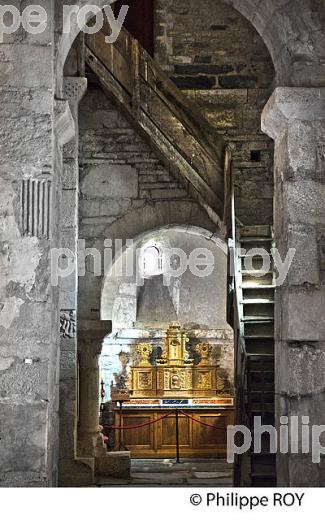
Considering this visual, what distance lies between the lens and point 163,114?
980 centimetres

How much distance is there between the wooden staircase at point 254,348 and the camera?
6984 mm

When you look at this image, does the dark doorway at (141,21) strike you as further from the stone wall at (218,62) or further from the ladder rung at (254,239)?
the ladder rung at (254,239)

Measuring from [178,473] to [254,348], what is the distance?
10.3ft

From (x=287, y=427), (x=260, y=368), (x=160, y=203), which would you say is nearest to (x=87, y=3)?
(x=287, y=427)

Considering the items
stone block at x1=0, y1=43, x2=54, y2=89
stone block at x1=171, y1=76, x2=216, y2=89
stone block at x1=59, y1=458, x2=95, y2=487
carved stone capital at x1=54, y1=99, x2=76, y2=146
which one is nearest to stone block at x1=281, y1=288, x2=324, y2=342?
carved stone capital at x1=54, y1=99, x2=76, y2=146

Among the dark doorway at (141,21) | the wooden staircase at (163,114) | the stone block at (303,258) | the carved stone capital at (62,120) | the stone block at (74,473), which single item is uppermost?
the dark doorway at (141,21)

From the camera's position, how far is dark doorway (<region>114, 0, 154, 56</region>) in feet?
39.2

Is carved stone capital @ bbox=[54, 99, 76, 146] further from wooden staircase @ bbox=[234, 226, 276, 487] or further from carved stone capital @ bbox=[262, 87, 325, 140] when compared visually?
wooden staircase @ bbox=[234, 226, 276, 487]

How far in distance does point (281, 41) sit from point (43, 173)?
170cm

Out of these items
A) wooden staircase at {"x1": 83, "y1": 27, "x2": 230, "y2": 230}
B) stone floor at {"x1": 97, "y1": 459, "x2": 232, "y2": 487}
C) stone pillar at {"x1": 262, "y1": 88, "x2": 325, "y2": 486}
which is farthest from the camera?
wooden staircase at {"x1": 83, "y1": 27, "x2": 230, "y2": 230}

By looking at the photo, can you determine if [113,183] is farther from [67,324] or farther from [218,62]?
[67,324]

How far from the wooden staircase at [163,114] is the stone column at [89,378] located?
A: 1.99m

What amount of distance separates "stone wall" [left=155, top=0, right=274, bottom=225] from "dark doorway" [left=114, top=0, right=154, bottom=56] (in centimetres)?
11

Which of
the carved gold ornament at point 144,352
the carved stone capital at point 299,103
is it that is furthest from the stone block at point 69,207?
the carved gold ornament at point 144,352
